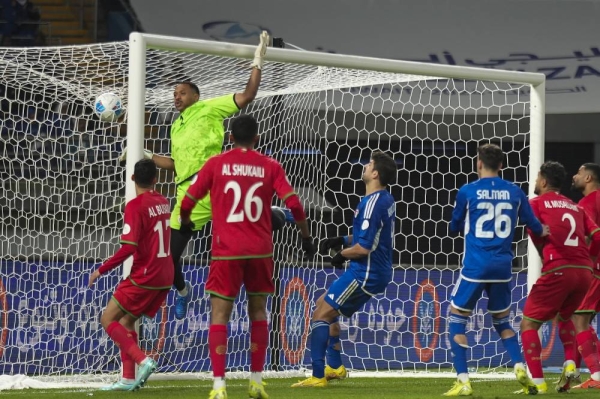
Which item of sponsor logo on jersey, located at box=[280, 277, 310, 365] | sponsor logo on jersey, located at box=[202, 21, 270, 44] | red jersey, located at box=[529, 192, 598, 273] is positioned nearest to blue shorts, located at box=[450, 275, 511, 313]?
red jersey, located at box=[529, 192, 598, 273]

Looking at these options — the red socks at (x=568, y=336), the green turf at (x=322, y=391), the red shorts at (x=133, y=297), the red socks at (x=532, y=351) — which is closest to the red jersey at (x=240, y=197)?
the green turf at (x=322, y=391)

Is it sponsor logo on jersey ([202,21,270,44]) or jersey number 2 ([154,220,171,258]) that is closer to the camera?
jersey number 2 ([154,220,171,258])

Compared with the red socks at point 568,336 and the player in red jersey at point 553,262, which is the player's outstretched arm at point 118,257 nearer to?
the player in red jersey at point 553,262

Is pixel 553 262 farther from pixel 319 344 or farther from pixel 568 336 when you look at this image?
pixel 319 344

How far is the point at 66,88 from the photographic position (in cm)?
955

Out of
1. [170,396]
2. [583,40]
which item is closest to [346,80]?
[170,396]

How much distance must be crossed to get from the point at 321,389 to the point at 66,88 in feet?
12.5

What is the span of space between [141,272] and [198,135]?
123 cm

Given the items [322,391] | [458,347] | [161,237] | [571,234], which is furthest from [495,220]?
[161,237]

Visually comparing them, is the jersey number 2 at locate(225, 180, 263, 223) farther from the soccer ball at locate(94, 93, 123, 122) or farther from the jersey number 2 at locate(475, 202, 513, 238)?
the soccer ball at locate(94, 93, 123, 122)

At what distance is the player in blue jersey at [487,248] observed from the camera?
23.1ft

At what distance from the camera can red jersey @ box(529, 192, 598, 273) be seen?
7.53m

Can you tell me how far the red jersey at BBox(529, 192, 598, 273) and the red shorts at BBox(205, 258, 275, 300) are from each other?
220 centimetres

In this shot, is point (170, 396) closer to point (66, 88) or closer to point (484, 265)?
point (484, 265)
